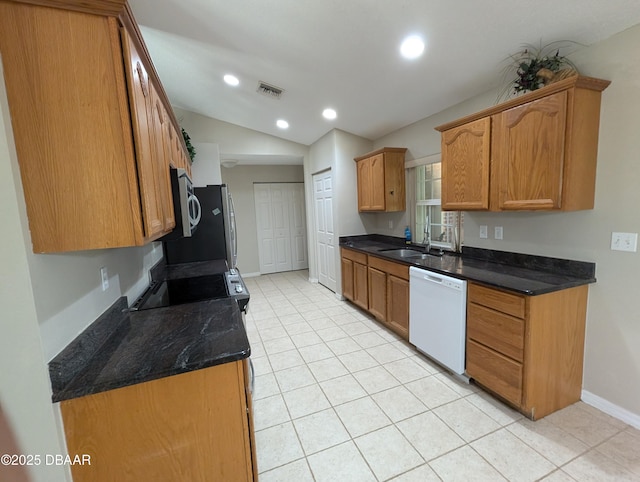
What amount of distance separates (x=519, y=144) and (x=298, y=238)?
4905 mm

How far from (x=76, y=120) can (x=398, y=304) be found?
2855 millimetres

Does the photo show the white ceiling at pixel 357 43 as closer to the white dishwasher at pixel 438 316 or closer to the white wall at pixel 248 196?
the white dishwasher at pixel 438 316

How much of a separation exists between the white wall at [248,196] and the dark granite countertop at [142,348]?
14.4 feet

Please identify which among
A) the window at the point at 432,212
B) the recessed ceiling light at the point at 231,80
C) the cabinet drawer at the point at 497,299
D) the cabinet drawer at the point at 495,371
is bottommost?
the cabinet drawer at the point at 495,371

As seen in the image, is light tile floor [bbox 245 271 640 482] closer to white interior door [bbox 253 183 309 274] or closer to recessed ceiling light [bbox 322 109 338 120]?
recessed ceiling light [bbox 322 109 338 120]

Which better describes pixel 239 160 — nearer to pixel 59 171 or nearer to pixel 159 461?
pixel 59 171

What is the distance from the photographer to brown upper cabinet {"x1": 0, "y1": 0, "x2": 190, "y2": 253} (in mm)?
880

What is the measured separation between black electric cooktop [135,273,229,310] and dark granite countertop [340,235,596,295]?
1.77 metres

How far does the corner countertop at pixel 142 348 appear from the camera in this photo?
100 cm

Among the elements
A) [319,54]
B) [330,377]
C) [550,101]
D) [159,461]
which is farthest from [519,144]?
[159,461]

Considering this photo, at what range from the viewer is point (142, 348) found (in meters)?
1.23

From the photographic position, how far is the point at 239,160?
5250 millimetres

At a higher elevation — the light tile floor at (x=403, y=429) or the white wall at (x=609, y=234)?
the white wall at (x=609, y=234)

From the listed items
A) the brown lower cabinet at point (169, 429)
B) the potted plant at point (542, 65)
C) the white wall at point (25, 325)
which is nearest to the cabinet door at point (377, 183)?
the potted plant at point (542, 65)
